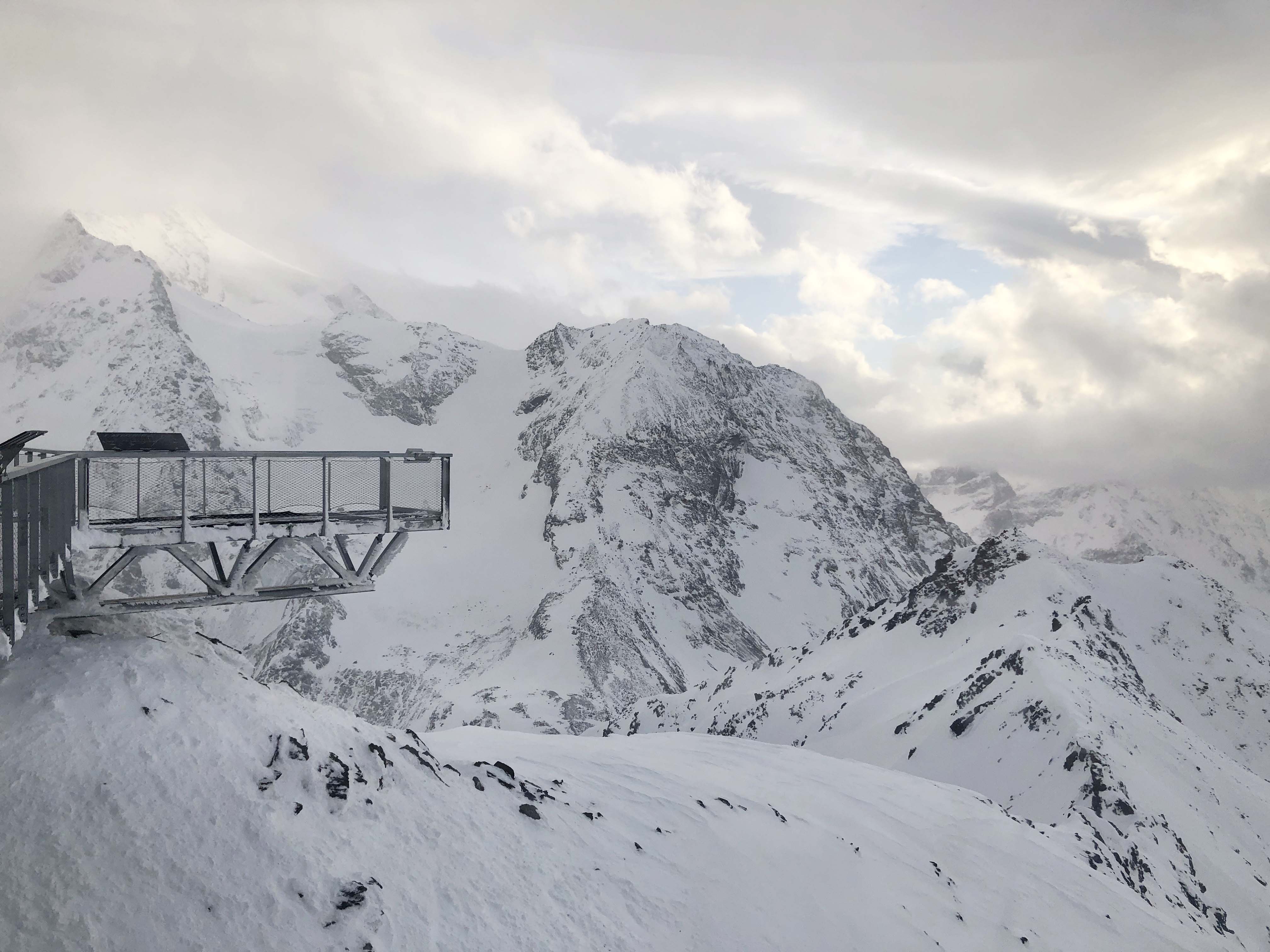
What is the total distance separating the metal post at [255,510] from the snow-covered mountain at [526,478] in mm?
66114

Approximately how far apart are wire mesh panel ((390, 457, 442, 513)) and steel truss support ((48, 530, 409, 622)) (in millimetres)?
798

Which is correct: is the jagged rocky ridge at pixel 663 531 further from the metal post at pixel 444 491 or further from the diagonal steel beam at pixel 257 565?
the diagonal steel beam at pixel 257 565

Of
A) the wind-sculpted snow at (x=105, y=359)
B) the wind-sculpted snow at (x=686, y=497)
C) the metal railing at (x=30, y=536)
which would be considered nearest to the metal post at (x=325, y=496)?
the metal railing at (x=30, y=536)

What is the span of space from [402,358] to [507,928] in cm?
15877

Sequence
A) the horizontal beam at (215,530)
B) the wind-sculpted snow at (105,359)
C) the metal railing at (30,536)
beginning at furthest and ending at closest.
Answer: the wind-sculpted snow at (105,359) < the horizontal beam at (215,530) < the metal railing at (30,536)

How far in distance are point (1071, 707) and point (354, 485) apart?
4336 centimetres

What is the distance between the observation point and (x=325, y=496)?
47.5 ft

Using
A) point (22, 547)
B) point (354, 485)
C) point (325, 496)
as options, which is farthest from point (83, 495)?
point (354, 485)

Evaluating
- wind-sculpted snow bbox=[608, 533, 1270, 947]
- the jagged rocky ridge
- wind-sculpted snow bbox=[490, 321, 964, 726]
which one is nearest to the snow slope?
wind-sculpted snow bbox=[608, 533, 1270, 947]

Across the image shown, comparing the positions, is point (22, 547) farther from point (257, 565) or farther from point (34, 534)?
point (257, 565)

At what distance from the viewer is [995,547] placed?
7106cm

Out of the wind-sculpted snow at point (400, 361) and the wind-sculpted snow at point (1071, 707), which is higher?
the wind-sculpted snow at point (400, 361)

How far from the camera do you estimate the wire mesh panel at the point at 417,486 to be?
53.0 feet

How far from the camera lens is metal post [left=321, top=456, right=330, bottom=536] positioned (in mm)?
14367
